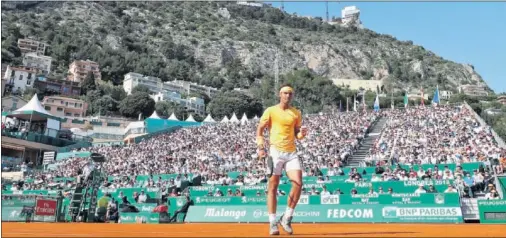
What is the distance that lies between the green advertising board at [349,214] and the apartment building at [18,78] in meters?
102

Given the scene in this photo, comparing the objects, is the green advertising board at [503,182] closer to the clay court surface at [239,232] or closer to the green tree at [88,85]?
the clay court surface at [239,232]

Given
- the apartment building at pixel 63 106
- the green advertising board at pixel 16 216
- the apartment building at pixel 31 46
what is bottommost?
the green advertising board at pixel 16 216

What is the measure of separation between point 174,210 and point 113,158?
21.5 meters

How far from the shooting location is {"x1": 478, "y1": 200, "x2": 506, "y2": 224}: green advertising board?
14.0 m

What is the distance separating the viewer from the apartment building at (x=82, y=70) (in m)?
125

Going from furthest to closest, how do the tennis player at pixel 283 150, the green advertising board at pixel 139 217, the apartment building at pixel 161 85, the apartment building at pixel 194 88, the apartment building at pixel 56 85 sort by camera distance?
the apartment building at pixel 194 88 < the apartment building at pixel 161 85 < the apartment building at pixel 56 85 < the green advertising board at pixel 139 217 < the tennis player at pixel 283 150

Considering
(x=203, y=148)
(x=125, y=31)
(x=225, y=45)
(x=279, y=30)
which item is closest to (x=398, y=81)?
(x=279, y=30)

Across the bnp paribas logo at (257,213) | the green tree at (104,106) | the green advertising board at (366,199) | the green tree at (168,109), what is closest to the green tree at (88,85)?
the green tree at (104,106)

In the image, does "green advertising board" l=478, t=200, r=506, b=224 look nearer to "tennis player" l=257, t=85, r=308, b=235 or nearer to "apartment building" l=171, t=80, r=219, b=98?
"tennis player" l=257, t=85, r=308, b=235

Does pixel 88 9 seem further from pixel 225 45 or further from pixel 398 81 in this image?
pixel 398 81

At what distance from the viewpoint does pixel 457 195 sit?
14.5m

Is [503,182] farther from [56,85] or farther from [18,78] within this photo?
[56,85]

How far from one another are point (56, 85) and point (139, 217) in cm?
10812

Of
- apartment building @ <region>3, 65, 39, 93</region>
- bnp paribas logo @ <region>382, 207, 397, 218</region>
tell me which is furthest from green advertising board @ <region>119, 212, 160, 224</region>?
apartment building @ <region>3, 65, 39, 93</region>
